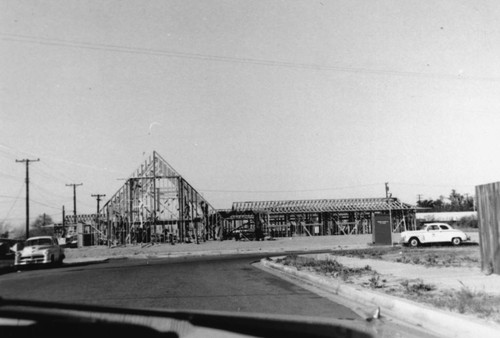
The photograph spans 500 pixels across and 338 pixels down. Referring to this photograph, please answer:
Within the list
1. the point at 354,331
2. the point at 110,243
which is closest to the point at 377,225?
the point at 110,243

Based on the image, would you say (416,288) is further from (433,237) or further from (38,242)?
(433,237)

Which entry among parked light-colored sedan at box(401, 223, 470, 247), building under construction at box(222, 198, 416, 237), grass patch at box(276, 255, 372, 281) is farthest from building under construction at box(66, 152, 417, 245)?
grass patch at box(276, 255, 372, 281)

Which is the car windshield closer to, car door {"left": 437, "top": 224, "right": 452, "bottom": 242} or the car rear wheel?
the car rear wheel

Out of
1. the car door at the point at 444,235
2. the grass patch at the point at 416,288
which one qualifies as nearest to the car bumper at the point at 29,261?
the grass patch at the point at 416,288

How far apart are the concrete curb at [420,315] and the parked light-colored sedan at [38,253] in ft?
58.2

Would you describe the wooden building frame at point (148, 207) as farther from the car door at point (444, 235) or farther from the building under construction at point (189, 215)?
the car door at point (444, 235)

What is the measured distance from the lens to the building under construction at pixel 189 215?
147 ft

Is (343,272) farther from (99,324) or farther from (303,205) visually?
(303,205)

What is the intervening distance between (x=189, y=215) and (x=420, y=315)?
40.5 m

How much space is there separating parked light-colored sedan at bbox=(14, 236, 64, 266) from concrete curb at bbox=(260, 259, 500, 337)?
58.2ft

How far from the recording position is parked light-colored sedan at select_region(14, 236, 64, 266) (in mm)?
24078

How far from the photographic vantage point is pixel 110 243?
4316 cm

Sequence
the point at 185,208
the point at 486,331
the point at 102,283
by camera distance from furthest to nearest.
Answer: the point at 185,208
the point at 102,283
the point at 486,331

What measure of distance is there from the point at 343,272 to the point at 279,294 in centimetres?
373
